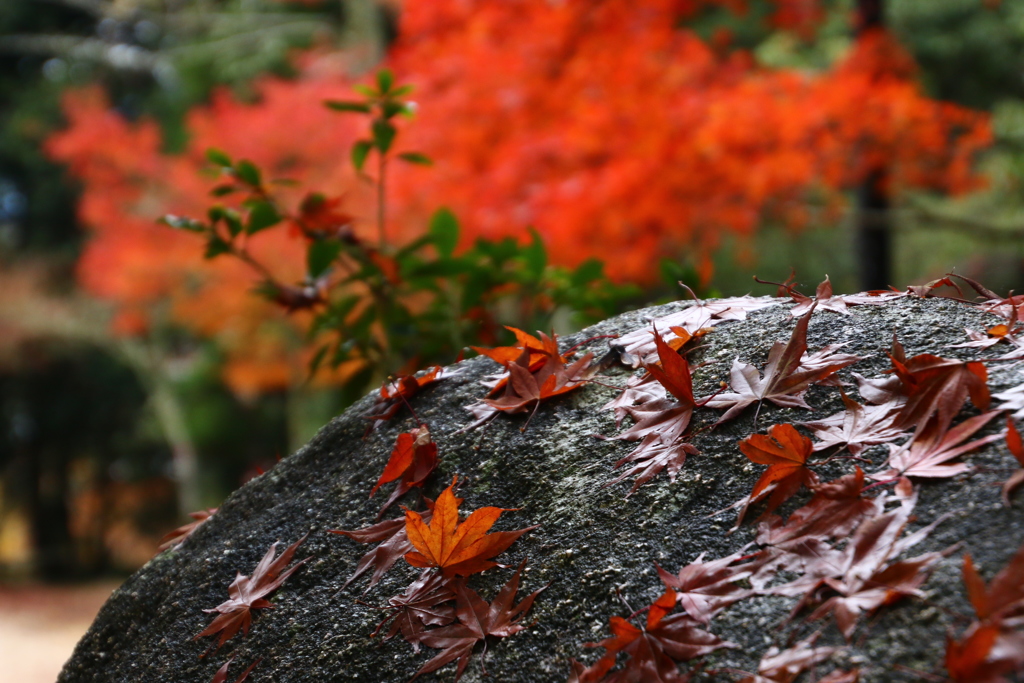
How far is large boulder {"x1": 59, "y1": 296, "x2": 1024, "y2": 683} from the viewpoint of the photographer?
27.0 inches

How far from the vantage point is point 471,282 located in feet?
5.73

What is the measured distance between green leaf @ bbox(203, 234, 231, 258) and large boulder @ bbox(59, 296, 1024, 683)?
1.79ft

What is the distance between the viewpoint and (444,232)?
5.71 feet

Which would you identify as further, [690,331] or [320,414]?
[320,414]

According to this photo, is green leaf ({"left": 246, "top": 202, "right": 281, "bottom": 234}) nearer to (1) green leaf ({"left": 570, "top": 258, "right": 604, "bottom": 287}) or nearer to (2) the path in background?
(1) green leaf ({"left": 570, "top": 258, "right": 604, "bottom": 287})

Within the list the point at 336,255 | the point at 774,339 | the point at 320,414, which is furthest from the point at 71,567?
the point at 774,339

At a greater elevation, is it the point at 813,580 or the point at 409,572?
the point at 813,580

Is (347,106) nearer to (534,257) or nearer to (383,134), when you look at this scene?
(383,134)

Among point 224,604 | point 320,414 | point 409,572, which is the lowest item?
point 320,414

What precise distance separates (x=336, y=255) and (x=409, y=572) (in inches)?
36.2

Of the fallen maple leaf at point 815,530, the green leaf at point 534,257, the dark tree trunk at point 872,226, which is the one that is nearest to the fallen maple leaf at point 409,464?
the fallen maple leaf at point 815,530

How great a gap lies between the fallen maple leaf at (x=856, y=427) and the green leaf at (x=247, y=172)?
1250 millimetres

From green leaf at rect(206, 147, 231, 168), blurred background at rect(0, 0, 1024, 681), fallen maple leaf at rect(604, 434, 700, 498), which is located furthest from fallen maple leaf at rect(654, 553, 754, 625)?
green leaf at rect(206, 147, 231, 168)

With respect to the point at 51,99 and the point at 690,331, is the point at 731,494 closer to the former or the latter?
the point at 690,331
